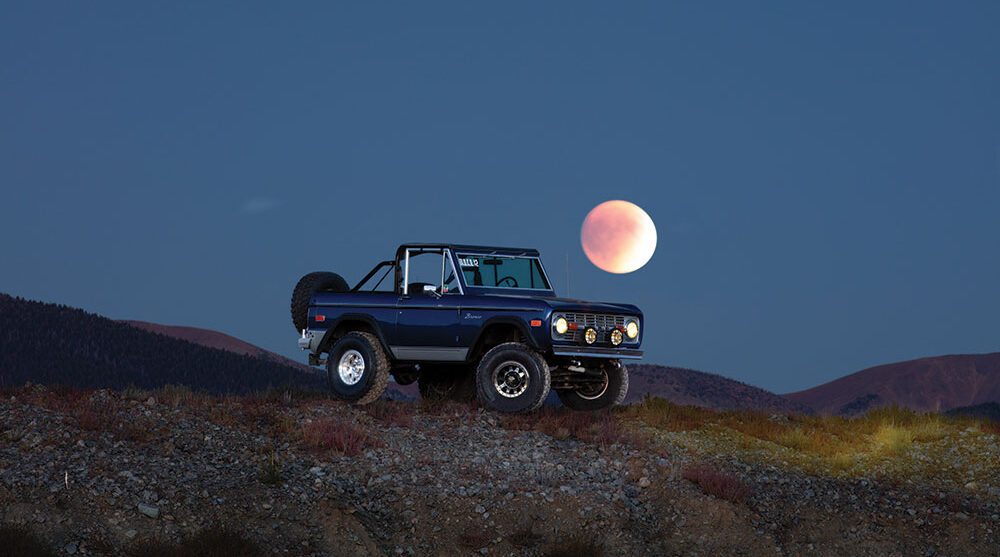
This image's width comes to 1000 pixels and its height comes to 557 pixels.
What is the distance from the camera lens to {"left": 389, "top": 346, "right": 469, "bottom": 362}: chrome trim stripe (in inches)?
675

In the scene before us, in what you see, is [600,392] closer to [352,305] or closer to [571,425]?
[571,425]

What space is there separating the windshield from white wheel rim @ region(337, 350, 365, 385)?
2.34 m

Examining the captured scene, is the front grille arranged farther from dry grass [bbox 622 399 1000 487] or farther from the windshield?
dry grass [bbox 622 399 1000 487]

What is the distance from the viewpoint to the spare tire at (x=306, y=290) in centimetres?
1878

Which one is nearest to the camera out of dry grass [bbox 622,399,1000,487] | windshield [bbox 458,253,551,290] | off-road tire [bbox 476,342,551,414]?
dry grass [bbox 622,399,1000,487]

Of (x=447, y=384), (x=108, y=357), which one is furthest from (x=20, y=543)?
(x=108, y=357)

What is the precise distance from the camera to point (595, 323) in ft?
54.8

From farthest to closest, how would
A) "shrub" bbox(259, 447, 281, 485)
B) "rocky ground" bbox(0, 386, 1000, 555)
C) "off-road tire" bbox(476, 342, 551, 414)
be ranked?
"off-road tire" bbox(476, 342, 551, 414), "shrub" bbox(259, 447, 281, 485), "rocky ground" bbox(0, 386, 1000, 555)

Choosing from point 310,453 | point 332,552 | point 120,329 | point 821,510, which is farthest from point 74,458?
point 120,329

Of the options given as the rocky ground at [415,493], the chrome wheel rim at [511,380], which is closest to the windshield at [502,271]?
the chrome wheel rim at [511,380]

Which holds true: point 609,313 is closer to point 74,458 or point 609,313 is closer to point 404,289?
point 404,289

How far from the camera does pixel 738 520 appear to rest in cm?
1266

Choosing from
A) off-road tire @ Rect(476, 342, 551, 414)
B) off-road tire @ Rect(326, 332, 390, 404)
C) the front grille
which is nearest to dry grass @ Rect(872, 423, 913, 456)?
the front grille

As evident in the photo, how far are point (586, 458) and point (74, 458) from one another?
671cm
